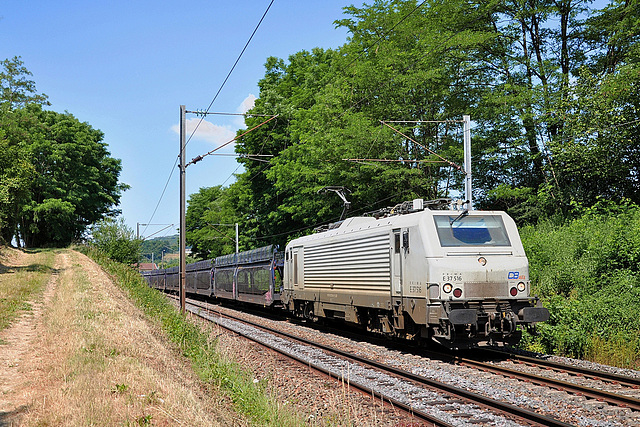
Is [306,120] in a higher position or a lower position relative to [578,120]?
higher

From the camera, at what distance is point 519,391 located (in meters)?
9.31

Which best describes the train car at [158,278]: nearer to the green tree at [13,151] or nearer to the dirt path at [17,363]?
the green tree at [13,151]

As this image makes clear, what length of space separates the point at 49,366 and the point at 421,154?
20442mm

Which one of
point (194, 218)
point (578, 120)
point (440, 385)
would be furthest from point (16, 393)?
point (194, 218)

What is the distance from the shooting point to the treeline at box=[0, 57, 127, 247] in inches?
2142

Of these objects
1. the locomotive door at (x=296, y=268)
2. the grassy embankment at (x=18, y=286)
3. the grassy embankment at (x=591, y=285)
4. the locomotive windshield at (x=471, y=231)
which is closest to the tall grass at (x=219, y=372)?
the grassy embankment at (x=18, y=286)

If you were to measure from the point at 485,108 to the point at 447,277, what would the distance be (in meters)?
14.0

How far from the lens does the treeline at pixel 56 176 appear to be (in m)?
54.4

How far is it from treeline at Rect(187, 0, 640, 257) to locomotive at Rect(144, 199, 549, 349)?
20.3 ft

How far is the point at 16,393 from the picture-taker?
7.81 metres

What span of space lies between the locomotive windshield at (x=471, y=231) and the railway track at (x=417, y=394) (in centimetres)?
316

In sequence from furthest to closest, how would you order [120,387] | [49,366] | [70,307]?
[70,307], [49,366], [120,387]

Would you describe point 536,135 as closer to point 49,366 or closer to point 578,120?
point 578,120

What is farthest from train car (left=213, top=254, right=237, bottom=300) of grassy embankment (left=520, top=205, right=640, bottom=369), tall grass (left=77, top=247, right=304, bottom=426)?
grassy embankment (left=520, top=205, right=640, bottom=369)
